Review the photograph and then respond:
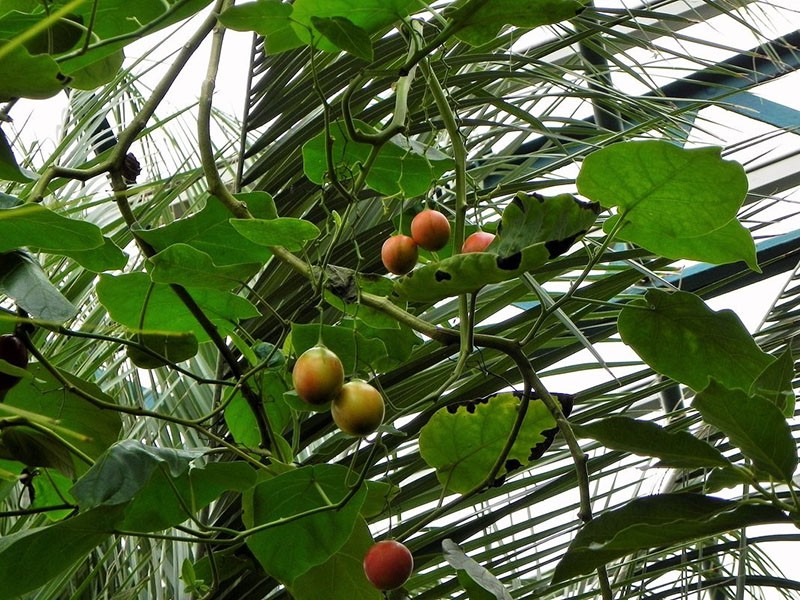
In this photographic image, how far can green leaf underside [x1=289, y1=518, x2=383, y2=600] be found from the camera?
60cm

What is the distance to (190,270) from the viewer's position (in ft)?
1.68

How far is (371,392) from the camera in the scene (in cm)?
47

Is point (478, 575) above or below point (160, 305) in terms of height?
below

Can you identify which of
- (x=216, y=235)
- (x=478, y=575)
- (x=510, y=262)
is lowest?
(x=478, y=575)

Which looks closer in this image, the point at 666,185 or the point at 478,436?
the point at 666,185

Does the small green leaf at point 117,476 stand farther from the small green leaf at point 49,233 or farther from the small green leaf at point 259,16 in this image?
the small green leaf at point 259,16

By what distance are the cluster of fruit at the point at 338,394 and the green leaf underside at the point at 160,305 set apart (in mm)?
143

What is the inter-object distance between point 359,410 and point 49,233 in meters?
0.19

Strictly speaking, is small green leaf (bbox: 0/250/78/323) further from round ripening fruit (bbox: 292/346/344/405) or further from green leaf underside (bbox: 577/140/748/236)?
green leaf underside (bbox: 577/140/748/236)

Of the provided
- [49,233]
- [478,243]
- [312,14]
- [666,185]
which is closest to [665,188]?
[666,185]

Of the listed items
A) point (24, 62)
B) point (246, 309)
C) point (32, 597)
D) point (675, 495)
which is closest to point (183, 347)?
point (246, 309)

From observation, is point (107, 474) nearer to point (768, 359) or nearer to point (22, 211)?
point (22, 211)

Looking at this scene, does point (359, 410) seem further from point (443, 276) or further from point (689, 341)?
point (689, 341)

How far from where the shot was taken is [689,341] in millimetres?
541
